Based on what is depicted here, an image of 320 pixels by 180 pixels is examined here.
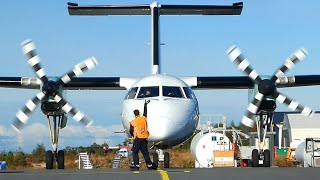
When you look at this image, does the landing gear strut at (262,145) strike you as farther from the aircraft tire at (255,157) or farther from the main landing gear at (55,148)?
the main landing gear at (55,148)

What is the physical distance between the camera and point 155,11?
3397 cm

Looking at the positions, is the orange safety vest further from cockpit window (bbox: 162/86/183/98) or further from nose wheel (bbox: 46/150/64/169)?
nose wheel (bbox: 46/150/64/169)

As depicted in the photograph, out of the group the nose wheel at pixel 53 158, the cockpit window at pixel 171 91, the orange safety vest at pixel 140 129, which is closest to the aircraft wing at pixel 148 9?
the nose wheel at pixel 53 158

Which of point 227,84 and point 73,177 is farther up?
point 227,84

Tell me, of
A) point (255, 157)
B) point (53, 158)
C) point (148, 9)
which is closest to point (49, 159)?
point (53, 158)

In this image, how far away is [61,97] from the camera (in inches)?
1113

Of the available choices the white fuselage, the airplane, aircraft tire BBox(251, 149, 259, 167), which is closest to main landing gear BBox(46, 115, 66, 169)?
the airplane

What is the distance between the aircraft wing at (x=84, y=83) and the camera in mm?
29797

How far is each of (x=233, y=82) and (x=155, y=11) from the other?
6.09 metres

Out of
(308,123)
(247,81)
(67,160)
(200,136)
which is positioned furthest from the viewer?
(308,123)

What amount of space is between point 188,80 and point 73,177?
15.0 m

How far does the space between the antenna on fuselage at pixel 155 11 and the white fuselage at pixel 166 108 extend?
653 cm

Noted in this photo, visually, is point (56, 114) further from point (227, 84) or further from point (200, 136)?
point (200, 136)

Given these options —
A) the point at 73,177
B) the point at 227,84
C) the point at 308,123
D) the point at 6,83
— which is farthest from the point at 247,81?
the point at 308,123
